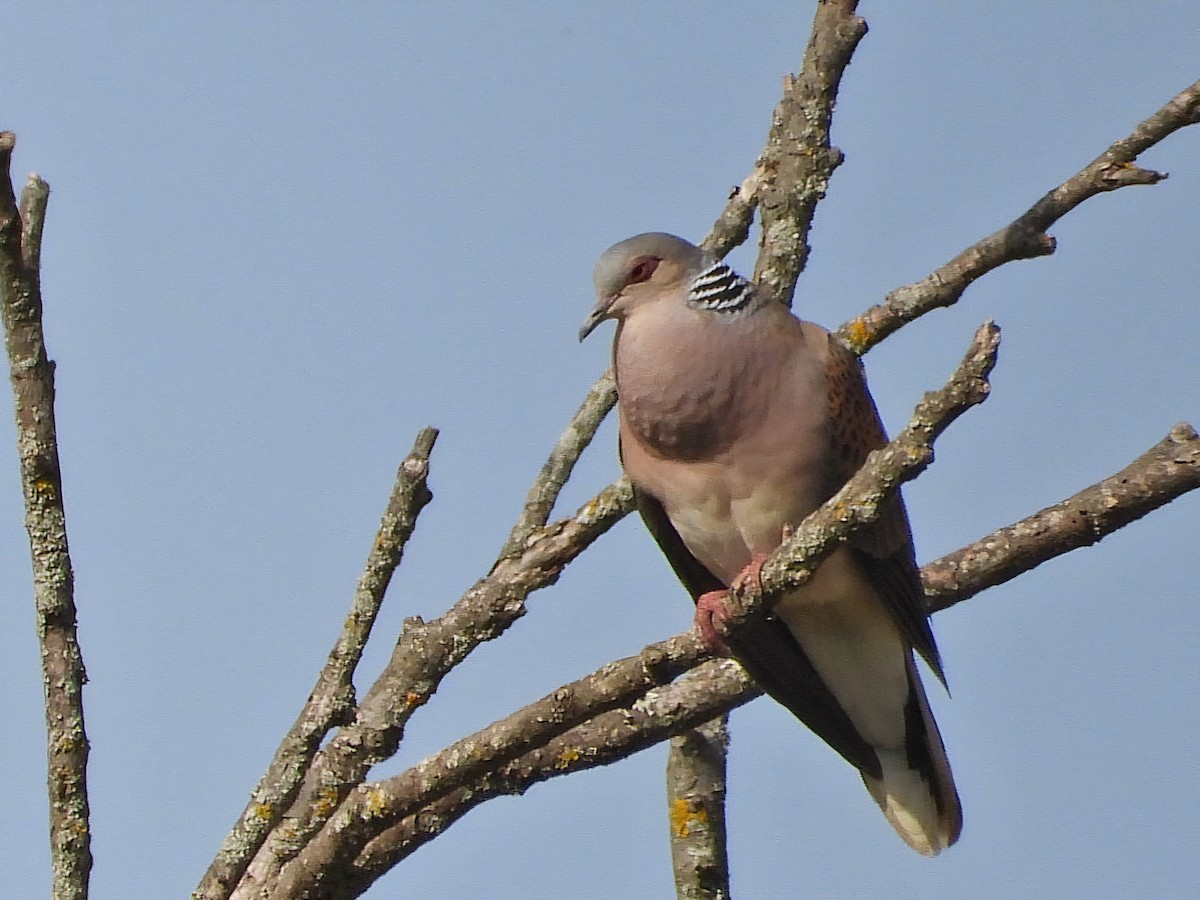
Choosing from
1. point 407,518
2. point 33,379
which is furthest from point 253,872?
point 33,379

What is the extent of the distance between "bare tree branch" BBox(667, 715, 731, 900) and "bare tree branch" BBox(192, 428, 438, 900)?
926 millimetres

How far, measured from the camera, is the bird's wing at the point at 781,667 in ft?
11.8

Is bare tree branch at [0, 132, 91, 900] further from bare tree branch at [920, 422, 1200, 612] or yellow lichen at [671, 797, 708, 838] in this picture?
bare tree branch at [920, 422, 1200, 612]

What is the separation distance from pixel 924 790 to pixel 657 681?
4.81 feet

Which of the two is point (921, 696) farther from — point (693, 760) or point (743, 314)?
point (743, 314)

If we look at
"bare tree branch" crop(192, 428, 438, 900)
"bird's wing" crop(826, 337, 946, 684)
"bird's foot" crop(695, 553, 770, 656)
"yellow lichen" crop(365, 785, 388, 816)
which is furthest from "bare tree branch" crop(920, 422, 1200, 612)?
"yellow lichen" crop(365, 785, 388, 816)

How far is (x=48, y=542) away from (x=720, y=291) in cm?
159

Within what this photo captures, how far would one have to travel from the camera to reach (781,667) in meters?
3.78

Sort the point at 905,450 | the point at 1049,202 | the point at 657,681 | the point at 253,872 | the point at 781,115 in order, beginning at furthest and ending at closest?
1. the point at 781,115
2. the point at 1049,202
3. the point at 253,872
4. the point at 657,681
5. the point at 905,450

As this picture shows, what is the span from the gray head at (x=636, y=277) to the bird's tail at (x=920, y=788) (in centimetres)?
121

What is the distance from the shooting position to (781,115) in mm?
4152

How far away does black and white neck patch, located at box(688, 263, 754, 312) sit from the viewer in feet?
11.6

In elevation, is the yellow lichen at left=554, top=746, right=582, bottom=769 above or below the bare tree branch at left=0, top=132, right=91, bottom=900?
below

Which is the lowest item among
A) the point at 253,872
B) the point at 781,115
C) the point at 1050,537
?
the point at 253,872
